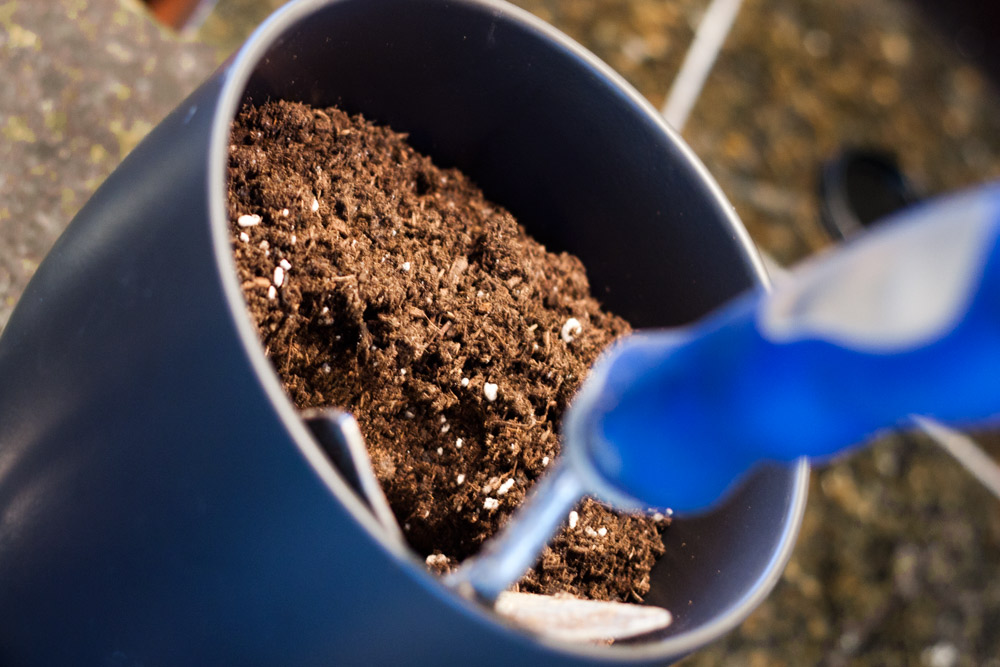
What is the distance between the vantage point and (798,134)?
1.17 meters

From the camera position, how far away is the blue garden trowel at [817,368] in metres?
0.18

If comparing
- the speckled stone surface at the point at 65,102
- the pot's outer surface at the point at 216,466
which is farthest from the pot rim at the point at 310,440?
the speckled stone surface at the point at 65,102

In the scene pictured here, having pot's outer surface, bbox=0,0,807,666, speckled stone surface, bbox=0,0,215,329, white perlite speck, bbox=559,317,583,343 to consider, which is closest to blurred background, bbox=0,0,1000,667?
speckled stone surface, bbox=0,0,215,329

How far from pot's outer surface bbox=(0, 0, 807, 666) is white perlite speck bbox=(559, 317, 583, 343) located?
0.08m

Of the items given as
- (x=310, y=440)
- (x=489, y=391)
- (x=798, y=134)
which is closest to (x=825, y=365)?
(x=310, y=440)

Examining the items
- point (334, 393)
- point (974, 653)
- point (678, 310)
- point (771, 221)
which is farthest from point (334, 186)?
point (974, 653)

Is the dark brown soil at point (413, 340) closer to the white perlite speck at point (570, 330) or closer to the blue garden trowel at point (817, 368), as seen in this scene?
the white perlite speck at point (570, 330)

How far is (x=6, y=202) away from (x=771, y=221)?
0.87 metres

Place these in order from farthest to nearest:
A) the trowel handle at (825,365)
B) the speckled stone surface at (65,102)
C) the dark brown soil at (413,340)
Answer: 1. the speckled stone surface at (65,102)
2. the dark brown soil at (413,340)
3. the trowel handle at (825,365)

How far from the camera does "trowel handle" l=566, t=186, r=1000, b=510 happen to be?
18cm

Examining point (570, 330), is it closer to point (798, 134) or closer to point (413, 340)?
point (413, 340)

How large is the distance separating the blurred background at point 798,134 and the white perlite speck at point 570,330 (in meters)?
0.34

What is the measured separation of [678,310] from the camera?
19.8 inches

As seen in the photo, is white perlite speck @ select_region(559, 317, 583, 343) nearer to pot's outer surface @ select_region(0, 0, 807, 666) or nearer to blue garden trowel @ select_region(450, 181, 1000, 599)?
pot's outer surface @ select_region(0, 0, 807, 666)
